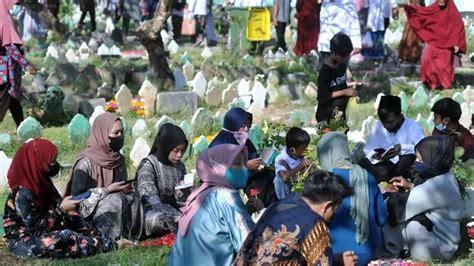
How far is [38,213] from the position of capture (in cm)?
639

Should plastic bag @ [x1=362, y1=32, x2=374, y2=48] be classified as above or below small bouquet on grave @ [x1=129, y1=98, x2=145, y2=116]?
above

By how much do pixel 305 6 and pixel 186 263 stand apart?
11.0 m

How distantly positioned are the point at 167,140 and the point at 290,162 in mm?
905

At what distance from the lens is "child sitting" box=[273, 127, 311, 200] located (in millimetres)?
7195

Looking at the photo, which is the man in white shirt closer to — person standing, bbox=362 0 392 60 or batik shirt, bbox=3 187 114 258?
batik shirt, bbox=3 187 114 258

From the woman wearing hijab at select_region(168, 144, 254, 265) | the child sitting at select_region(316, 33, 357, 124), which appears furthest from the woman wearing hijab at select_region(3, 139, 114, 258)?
the child sitting at select_region(316, 33, 357, 124)

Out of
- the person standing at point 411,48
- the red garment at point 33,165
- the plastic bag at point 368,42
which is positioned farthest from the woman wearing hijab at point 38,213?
the plastic bag at point 368,42

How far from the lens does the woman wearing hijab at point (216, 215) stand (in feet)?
17.5

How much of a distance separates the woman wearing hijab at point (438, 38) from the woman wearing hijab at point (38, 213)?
7321mm

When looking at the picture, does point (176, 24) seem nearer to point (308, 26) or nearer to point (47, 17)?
point (47, 17)

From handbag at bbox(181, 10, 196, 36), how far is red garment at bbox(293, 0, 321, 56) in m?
4.32

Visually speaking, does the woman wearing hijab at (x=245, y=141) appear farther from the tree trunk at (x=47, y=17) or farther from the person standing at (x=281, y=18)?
the tree trunk at (x=47, y=17)

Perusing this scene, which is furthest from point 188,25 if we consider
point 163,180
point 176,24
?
point 163,180

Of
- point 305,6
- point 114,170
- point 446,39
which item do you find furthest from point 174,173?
point 305,6
